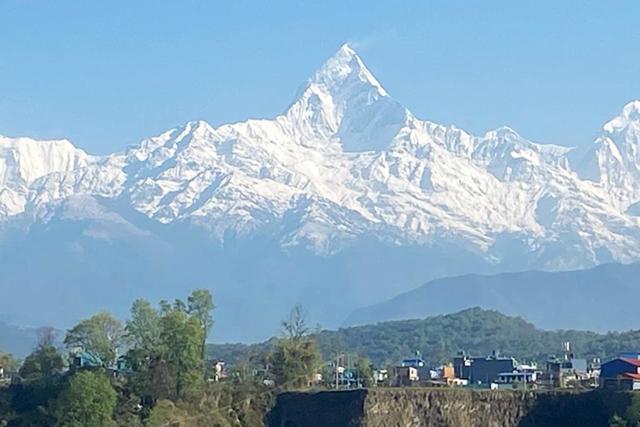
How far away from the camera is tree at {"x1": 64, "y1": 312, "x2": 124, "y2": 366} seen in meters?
78.0

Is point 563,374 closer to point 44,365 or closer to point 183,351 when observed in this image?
point 183,351

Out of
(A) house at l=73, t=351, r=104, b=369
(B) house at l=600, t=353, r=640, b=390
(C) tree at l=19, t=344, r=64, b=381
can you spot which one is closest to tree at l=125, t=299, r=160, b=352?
(A) house at l=73, t=351, r=104, b=369

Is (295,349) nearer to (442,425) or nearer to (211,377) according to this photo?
(211,377)

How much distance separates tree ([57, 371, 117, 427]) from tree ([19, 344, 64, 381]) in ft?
18.6

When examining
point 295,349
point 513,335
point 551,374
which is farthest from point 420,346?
point 295,349

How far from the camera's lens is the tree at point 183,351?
7156 cm

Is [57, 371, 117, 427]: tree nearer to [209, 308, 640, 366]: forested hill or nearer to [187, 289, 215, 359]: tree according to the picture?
[187, 289, 215, 359]: tree

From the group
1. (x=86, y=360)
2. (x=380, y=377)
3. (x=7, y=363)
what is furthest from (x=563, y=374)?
(x=7, y=363)

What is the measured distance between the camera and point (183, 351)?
72125 millimetres

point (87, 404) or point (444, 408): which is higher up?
point (444, 408)

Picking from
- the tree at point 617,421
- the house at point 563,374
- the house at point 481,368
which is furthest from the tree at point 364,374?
the tree at point 617,421

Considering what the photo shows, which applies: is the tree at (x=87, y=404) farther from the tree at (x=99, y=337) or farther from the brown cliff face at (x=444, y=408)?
the tree at (x=99, y=337)

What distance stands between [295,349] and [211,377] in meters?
4.18

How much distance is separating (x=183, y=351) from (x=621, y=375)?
1870cm
